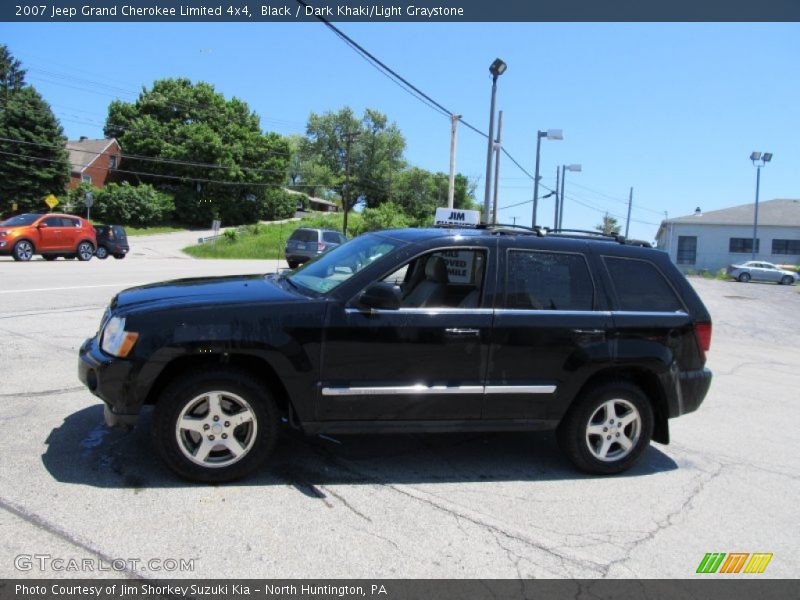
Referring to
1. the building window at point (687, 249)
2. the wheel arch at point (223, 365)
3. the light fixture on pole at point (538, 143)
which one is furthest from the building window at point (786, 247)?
the wheel arch at point (223, 365)

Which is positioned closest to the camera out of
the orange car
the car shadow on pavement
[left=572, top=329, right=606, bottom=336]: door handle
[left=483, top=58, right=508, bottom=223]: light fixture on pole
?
the car shadow on pavement

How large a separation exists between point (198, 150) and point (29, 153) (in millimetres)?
15733

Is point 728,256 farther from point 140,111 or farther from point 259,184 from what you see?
point 140,111

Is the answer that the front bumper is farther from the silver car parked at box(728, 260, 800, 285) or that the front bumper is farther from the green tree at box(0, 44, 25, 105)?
the green tree at box(0, 44, 25, 105)

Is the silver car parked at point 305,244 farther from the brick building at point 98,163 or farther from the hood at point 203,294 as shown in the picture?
the brick building at point 98,163

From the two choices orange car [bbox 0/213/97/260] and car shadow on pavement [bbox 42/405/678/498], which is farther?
orange car [bbox 0/213/97/260]

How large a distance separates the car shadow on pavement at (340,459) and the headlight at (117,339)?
821mm

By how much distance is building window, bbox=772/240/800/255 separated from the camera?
4950 centimetres

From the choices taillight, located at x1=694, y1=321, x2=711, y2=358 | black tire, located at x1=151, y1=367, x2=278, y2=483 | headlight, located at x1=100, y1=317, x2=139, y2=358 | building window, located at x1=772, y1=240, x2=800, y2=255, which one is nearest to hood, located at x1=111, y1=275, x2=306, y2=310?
headlight, located at x1=100, y1=317, x2=139, y2=358

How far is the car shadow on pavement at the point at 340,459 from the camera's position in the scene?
3957 mm

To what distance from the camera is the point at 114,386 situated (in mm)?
3723

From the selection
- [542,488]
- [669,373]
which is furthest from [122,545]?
[669,373]
